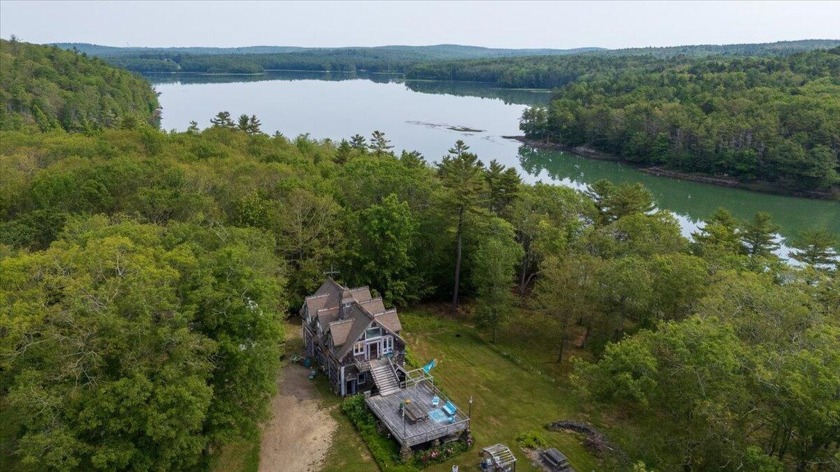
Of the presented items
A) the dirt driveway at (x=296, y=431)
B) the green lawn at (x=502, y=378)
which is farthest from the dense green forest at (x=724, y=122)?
the dirt driveway at (x=296, y=431)

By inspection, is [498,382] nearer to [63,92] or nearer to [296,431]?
[296,431]

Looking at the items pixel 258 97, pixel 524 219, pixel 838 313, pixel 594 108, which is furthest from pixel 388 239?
pixel 258 97

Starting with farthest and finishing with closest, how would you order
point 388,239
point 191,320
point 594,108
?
point 594,108 → point 388,239 → point 191,320

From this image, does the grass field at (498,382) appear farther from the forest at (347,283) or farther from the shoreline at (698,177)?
the shoreline at (698,177)

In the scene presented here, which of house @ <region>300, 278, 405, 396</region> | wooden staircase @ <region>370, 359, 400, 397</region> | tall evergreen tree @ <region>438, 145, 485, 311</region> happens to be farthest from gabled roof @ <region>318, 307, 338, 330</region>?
tall evergreen tree @ <region>438, 145, 485, 311</region>

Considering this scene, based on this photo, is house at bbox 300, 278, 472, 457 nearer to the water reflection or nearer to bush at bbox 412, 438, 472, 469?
bush at bbox 412, 438, 472, 469

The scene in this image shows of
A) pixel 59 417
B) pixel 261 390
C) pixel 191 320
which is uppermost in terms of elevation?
pixel 191 320

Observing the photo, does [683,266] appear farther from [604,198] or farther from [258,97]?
[258,97]

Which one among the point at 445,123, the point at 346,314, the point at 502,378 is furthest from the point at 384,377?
the point at 445,123
